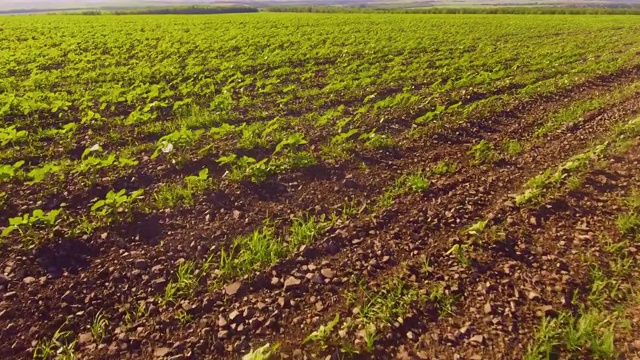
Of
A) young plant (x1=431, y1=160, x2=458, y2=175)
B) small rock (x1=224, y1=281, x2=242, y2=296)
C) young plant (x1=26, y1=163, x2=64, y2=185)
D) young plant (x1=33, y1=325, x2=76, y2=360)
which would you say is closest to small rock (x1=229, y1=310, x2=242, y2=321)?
small rock (x1=224, y1=281, x2=242, y2=296)

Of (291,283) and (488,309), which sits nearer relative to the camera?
(488,309)

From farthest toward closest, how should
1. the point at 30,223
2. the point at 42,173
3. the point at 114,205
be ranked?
the point at 42,173, the point at 114,205, the point at 30,223

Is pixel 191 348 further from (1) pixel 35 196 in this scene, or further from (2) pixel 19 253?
(1) pixel 35 196

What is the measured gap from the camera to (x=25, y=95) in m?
10.9

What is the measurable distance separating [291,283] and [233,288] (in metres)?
0.57

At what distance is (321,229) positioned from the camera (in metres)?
5.29

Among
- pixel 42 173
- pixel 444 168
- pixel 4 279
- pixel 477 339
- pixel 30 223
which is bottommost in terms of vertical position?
pixel 477 339

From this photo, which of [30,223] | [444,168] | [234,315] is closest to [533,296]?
[234,315]

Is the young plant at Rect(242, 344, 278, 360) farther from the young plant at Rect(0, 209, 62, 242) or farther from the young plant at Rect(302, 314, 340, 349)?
the young plant at Rect(0, 209, 62, 242)

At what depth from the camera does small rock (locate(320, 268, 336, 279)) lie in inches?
173

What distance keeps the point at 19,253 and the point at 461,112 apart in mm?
8665

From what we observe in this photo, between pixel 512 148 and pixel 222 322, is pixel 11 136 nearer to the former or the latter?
pixel 222 322

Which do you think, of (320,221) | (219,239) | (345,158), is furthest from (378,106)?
(219,239)

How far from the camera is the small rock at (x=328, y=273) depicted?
441 centimetres
